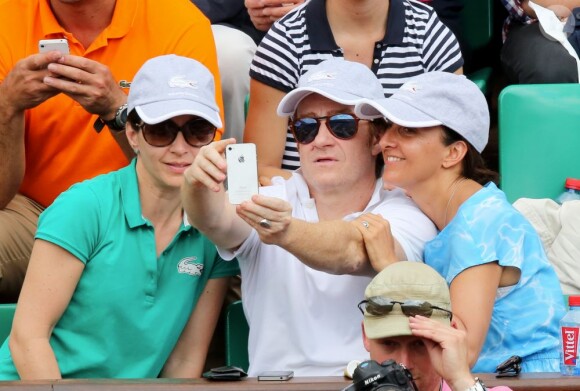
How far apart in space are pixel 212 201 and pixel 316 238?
0.88 feet

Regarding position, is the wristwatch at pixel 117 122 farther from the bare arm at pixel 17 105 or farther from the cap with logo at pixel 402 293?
the cap with logo at pixel 402 293

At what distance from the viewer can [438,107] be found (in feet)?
10.7

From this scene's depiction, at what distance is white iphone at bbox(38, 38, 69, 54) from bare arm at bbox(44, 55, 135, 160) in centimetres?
3

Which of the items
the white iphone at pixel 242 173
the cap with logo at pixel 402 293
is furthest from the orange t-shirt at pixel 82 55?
the cap with logo at pixel 402 293

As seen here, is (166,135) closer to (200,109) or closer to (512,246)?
(200,109)

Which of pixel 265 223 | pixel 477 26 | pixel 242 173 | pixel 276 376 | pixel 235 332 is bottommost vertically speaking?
pixel 235 332

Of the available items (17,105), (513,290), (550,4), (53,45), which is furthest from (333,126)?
(550,4)

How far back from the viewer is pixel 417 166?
3246 millimetres

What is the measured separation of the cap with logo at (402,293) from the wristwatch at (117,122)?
3.99 feet

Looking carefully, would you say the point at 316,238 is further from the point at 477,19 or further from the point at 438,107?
the point at 477,19

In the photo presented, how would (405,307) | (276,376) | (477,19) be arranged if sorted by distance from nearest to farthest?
(405,307) → (276,376) → (477,19)

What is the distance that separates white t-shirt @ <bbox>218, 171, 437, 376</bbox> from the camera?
10.6ft

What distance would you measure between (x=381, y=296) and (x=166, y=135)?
95 centimetres

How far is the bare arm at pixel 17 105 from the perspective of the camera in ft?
12.0
